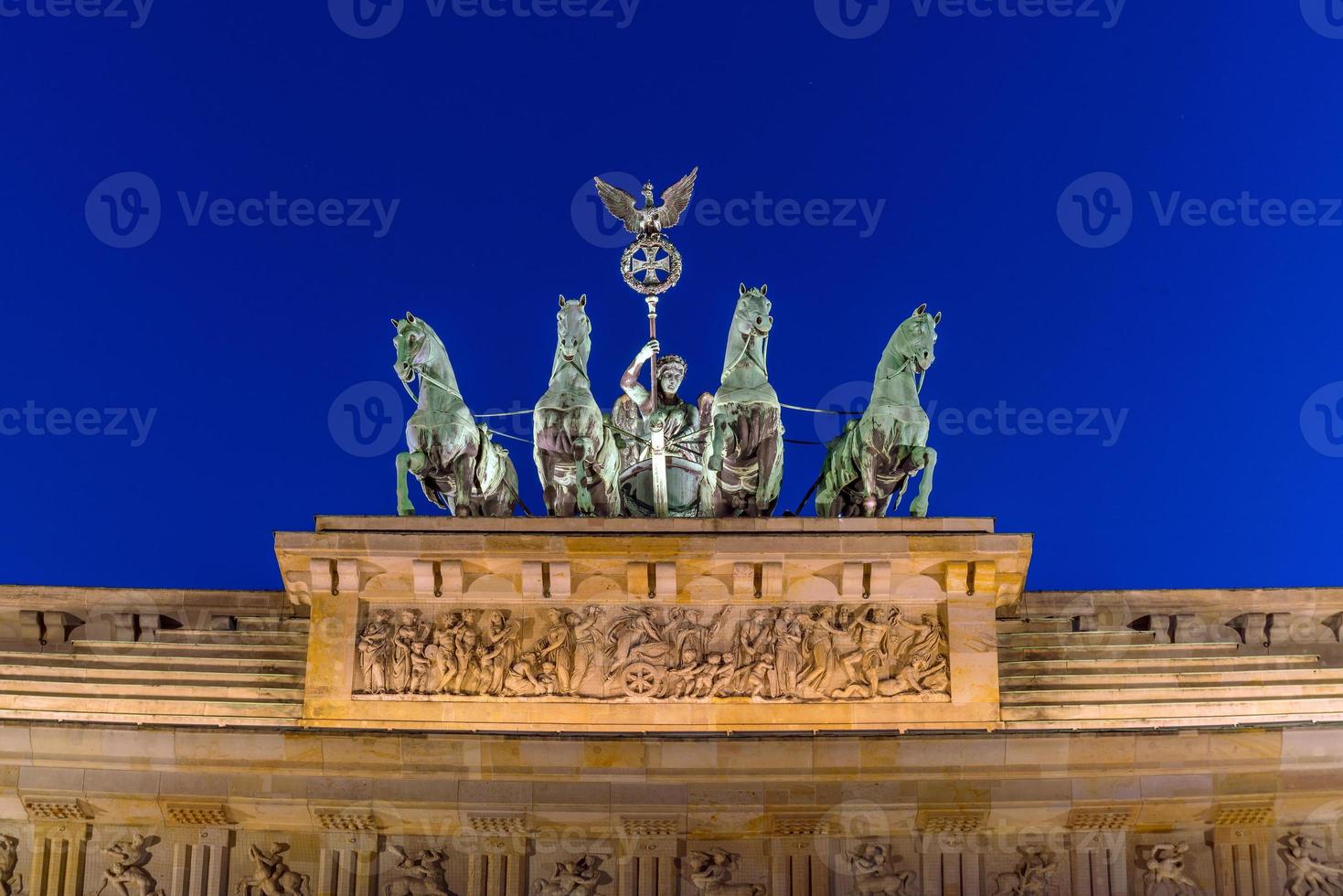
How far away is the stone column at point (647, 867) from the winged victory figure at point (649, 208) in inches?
310

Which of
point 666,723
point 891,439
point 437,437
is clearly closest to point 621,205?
point 437,437

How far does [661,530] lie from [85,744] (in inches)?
235

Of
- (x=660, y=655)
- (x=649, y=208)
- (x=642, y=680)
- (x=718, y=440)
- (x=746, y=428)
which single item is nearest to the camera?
(x=642, y=680)

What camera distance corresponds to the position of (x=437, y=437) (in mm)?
25016

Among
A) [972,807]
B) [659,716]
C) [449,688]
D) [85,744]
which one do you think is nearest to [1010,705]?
[972,807]

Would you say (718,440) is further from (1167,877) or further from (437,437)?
(1167,877)

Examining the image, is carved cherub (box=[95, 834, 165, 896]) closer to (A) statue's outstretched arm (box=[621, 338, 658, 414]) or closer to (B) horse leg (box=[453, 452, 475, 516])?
(B) horse leg (box=[453, 452, 475, 516])

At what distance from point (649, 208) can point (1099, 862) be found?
928 cm

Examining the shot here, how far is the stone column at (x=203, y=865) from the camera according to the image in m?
21.5

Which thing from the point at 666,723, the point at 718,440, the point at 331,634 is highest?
the point at 718,440

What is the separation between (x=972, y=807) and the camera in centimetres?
2159

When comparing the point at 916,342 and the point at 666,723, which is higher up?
the point at 916,342

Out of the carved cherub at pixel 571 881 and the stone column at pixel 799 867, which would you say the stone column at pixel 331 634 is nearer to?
the carved cherub at pixel 571 881

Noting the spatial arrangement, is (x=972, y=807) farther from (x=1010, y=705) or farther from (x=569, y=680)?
(x=569, y=680)
